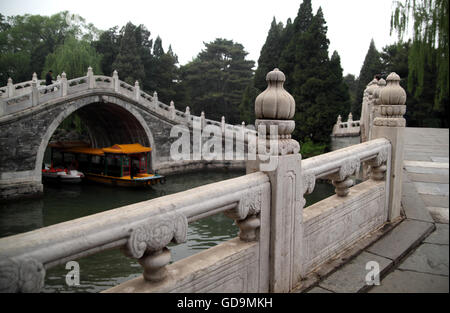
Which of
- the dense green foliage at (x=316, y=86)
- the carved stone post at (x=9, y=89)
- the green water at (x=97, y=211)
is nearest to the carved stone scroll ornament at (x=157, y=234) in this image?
the green water at (x=97, y=211)

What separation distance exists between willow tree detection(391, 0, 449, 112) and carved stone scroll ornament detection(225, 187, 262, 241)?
37.5 inches

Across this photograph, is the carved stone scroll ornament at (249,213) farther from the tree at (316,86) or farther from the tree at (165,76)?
the tree at (165,76)

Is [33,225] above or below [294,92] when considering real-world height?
below

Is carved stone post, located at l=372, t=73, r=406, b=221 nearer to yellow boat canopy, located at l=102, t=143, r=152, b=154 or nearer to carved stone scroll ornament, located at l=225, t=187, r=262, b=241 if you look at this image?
carved stone scroll ornament, located at l=225, t=187, r=262, b=241

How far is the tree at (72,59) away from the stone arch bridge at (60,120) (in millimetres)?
610

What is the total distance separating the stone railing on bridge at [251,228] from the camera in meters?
1.24

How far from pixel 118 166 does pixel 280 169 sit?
13.7 meters

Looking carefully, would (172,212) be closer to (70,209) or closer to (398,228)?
(398,228)

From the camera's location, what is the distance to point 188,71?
26172mm

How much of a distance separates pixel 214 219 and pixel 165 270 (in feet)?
30.1

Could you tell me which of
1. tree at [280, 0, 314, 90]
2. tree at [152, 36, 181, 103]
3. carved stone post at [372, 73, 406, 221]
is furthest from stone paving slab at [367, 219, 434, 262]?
tree at [152, 36, 181, 103]

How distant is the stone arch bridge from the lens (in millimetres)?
11914
